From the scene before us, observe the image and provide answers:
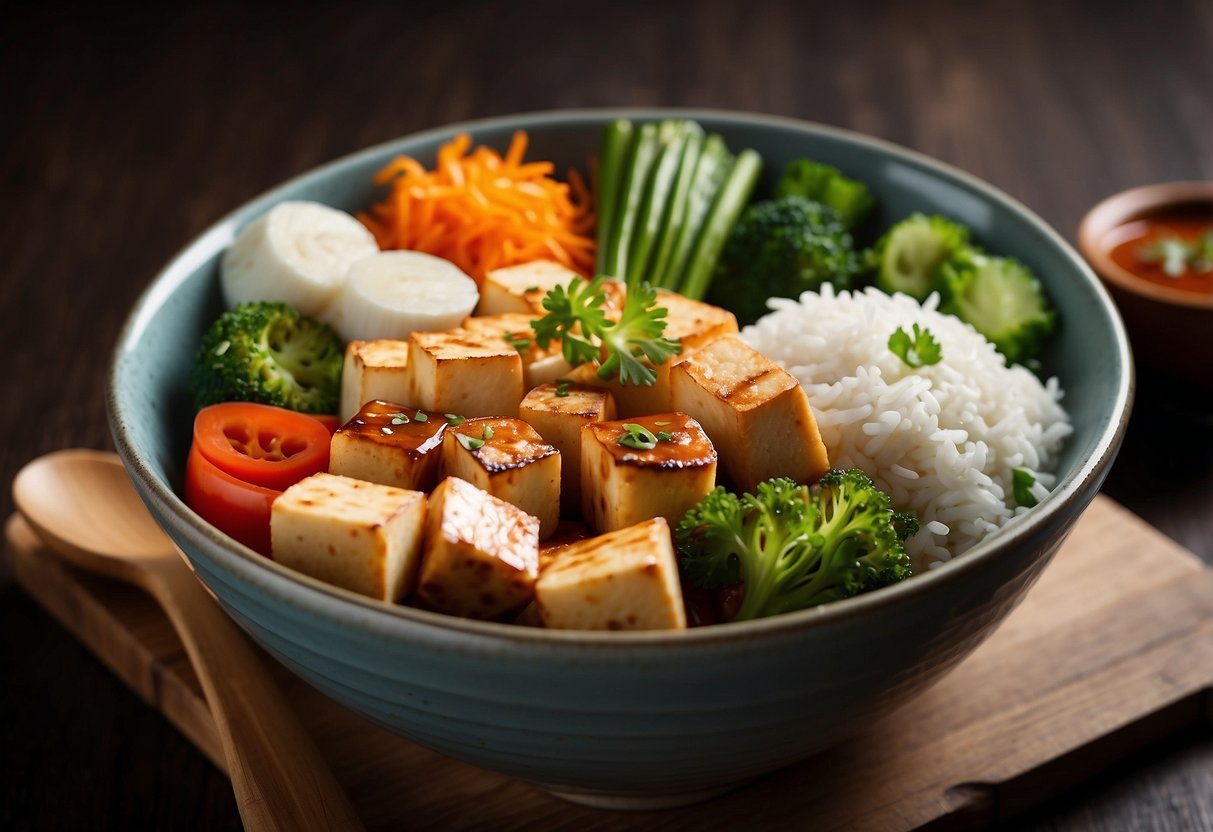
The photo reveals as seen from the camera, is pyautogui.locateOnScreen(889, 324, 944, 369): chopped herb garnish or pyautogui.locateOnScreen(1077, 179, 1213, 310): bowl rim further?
pyautogui.locateOnScreen(1077, 179, 1213, 310): bowl rim

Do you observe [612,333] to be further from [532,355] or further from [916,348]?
[916,348]

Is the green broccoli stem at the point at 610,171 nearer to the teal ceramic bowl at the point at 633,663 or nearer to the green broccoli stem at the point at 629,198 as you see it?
the green broccoli stem at the point at 629,198

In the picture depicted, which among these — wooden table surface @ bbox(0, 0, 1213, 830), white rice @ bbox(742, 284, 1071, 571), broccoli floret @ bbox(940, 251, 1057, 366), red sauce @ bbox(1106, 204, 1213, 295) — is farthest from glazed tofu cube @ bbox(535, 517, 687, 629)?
red sauce @ bbox(1106, 204, 1213, 295)

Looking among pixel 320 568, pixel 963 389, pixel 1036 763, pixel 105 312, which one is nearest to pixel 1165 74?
pixel 963 389

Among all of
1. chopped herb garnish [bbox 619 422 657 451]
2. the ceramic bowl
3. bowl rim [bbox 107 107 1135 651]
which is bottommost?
the ceramic bowl

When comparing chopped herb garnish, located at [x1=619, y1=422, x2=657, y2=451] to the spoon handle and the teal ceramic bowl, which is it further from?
the spoon handle

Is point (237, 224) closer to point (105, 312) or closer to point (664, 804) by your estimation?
point (105, 312)

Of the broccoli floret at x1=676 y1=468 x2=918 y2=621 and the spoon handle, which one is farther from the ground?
the broccoli floret at x1=676 y1=468 x2=918 y2=621
